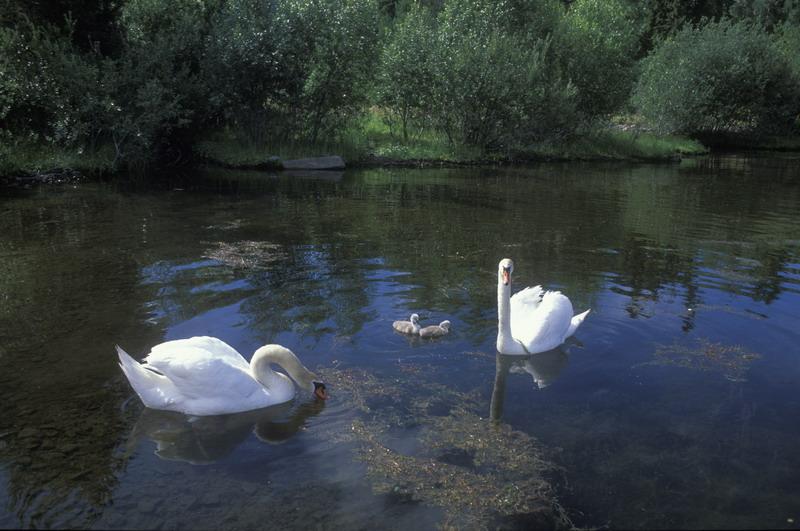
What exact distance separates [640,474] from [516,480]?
1.09m

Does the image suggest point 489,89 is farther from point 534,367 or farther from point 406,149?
point 534,367

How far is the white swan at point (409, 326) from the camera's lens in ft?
29.2

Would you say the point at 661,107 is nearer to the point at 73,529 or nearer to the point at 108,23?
the point at 108,23

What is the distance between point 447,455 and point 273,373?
86.3 inches

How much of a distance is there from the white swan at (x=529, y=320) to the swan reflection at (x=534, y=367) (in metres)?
0.09

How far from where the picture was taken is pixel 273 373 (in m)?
7.32

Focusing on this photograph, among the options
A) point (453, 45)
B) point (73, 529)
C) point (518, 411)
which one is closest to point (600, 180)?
point (453, 45)

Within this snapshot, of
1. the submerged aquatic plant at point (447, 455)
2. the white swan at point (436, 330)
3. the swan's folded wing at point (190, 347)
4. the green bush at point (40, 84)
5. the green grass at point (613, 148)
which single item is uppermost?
the green bush at point (40, 84)

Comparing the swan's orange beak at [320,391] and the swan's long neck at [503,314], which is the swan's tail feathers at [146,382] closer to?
the swan's orange beak at [320,391]

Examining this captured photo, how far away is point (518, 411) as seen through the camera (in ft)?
23.3

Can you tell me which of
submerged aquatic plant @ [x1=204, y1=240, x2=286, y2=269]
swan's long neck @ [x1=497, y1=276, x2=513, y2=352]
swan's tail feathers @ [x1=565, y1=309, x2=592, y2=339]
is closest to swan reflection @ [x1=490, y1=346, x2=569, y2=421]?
swan's long neck @ [x1=497, y1=276, x2=513, y2=352]

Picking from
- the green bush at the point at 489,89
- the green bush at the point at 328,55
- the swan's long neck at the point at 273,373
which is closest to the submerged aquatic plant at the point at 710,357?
the swan's long neck at the point at 273,373

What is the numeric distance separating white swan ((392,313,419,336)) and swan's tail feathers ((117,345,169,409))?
3183mm

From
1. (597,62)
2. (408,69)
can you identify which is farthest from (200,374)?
(597,62)
